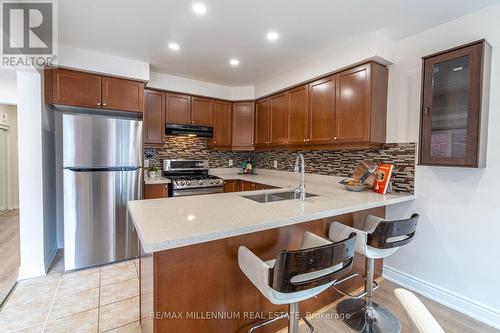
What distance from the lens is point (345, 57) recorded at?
2.59 m

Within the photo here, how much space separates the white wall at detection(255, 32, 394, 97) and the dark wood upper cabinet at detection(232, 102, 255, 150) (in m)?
0.98

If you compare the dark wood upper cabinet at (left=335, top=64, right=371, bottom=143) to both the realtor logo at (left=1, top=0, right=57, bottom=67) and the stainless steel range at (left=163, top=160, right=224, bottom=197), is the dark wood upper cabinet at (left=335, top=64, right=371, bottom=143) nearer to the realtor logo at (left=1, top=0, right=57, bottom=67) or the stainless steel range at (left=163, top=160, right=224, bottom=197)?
the stainless steel range at (left=163, top=160, right=224, bottom=197)

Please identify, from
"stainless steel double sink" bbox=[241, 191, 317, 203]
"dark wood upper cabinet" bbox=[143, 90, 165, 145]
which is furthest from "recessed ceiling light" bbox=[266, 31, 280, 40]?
"dark wood upper cabinet" bbox=[143, 90, 165, 145]

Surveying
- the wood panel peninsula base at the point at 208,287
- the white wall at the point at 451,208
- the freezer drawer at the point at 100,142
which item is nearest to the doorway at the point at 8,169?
the freezer drawer at the point at 100,142

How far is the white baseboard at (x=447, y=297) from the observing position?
1908 millimetres

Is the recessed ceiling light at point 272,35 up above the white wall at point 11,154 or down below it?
above

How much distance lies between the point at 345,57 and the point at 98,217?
3.32 meters

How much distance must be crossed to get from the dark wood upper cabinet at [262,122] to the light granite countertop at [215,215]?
1960mm

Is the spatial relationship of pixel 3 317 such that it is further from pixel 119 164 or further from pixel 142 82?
pixel 142 82

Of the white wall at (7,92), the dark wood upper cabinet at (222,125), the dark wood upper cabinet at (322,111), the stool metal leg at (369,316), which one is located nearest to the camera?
the stool metal leg at (369,316)

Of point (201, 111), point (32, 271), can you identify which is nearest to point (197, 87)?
point (201, 111)

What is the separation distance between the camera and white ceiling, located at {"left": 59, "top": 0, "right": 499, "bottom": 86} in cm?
191

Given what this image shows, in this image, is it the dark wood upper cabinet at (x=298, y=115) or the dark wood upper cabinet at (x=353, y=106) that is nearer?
the dark wood upper cabinet at (x=353, y=106)

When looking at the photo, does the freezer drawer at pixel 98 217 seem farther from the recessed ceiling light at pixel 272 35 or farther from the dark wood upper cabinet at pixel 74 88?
the recessed ceiling light at pixel 272 35
